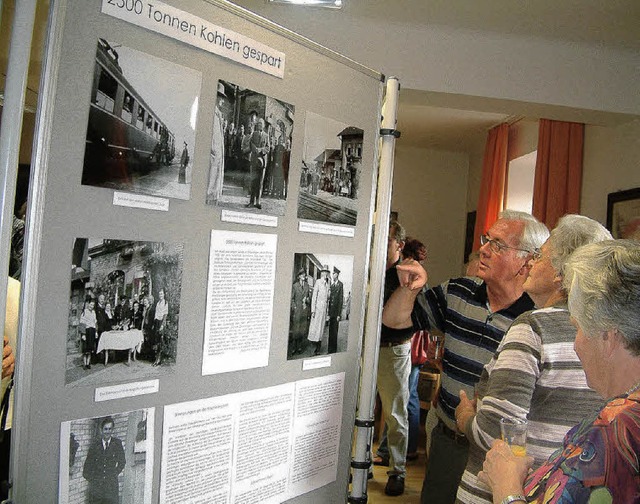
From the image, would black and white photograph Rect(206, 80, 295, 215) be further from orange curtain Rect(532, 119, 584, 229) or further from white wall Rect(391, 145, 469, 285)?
white wall Rect(391, 145, 469, 285)

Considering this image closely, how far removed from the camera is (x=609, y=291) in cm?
113

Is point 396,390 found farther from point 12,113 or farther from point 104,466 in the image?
point 12,113

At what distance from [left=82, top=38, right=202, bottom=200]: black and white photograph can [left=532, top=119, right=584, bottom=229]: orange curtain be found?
396cm

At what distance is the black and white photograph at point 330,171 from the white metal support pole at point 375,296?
10cm

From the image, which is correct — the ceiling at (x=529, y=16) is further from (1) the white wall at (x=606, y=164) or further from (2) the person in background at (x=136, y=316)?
(2) the person in background at (x=136, y=316)

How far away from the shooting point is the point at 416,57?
12.4 ft

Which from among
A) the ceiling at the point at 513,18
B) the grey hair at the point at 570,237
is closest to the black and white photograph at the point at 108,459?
the grey hair at the point at 570,237

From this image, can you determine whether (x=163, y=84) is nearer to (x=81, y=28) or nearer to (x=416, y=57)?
(x=81, y=28)

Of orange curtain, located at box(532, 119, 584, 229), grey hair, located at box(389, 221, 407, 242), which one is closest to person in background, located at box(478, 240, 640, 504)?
grey hair, located at box(389, 221, 407, 242)

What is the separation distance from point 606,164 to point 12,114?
14.0 ft

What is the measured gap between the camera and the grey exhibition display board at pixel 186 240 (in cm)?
102

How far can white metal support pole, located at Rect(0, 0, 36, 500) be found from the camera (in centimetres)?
94

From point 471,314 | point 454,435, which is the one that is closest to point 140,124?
point 471,314

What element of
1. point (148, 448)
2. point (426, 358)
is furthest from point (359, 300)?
point (426, 358)
